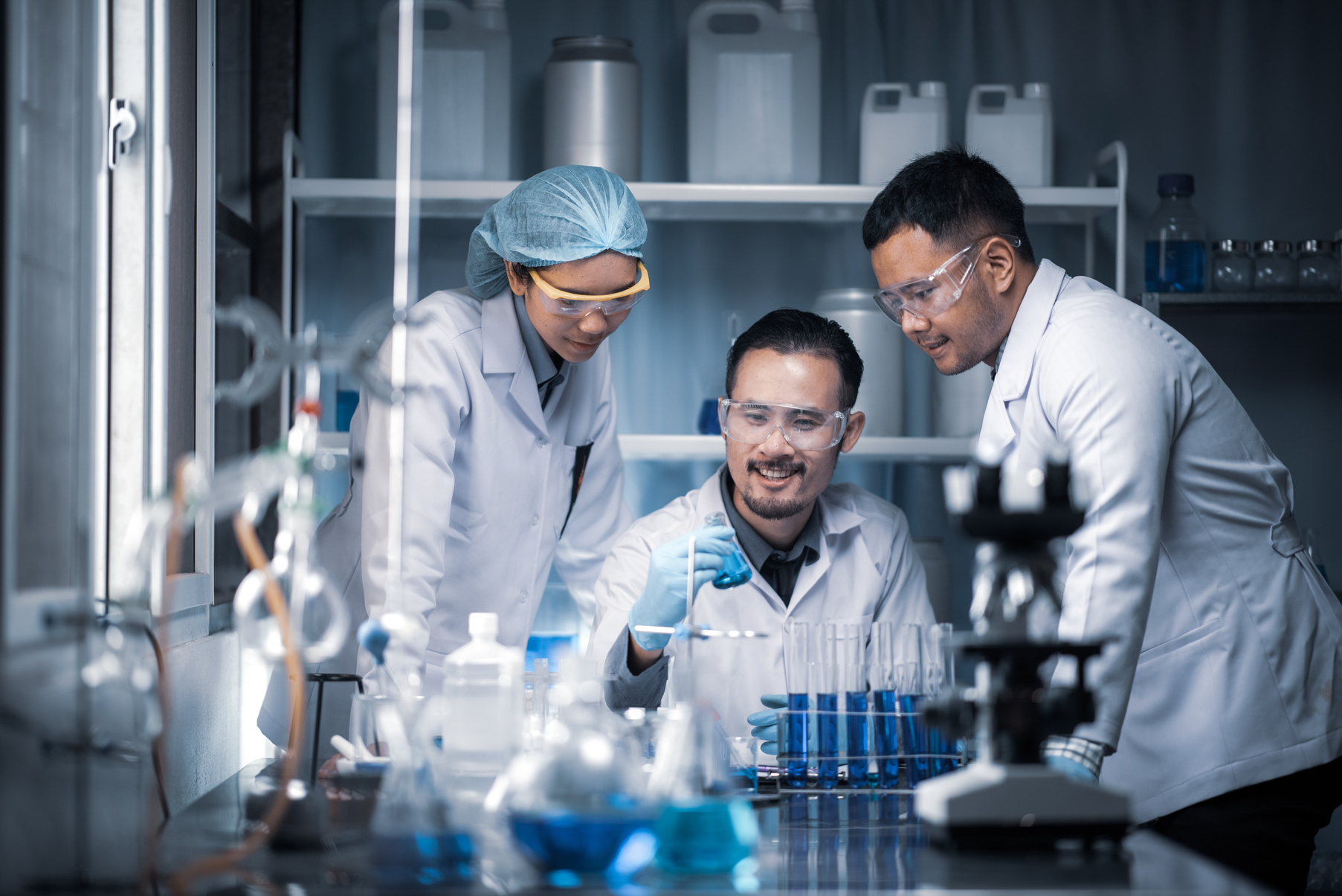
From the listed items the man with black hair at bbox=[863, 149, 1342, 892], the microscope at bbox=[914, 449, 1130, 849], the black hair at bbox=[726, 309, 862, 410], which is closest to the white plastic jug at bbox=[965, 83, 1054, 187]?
the black hair at bbox=[726, 309, 862, 410]

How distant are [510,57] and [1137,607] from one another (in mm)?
1907

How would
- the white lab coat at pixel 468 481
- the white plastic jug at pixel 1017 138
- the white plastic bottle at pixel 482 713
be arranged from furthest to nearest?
the white plastic jug at pixel 1017 138, the white lab coat at pixel 468 481, the white plastic bottle at pixel 482 713

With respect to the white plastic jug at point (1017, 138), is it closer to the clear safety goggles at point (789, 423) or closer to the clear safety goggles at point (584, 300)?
the clear safety goggles at point (789, 423)

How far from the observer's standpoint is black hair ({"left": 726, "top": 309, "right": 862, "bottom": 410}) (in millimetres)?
2055

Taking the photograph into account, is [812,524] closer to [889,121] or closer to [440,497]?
[440,497]

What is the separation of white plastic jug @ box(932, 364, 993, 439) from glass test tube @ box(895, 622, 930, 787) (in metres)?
1.23

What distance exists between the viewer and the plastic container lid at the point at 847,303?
8.34ft

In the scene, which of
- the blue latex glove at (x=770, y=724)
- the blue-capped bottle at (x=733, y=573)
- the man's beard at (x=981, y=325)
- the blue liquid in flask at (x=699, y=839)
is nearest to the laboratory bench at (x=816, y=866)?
the blue liquid in flask at (x=699, y=839)

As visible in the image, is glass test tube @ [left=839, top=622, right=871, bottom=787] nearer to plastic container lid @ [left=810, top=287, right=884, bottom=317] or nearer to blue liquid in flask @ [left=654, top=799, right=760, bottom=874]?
blue liquid in flask @ [left=654, top=799, right=760, bottom=874]

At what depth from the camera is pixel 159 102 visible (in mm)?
1611

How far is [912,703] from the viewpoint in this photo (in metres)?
1.33

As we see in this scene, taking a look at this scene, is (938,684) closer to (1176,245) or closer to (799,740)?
(799,740)

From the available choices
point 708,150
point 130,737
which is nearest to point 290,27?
point 708,150

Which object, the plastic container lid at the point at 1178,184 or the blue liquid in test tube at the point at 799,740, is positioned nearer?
the blue liquid in test tube at the point at 799,740
